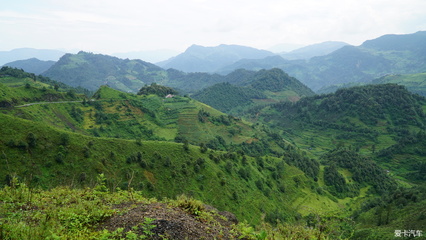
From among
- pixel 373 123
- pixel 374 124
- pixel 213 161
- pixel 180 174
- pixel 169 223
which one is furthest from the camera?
pixel 373 123

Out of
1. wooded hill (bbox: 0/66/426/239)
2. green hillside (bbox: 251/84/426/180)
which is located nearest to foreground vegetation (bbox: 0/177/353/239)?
wooded hill (bbox: 0/66/426/239)

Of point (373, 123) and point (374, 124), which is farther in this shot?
point (373, 123)

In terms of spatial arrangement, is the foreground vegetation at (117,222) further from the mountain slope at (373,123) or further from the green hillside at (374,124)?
the mountain slope at (373,123)

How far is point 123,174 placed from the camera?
1870 inches

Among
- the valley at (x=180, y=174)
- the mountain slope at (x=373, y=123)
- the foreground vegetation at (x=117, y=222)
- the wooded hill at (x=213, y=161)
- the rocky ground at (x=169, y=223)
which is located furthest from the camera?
the mountain slope at (x=373, y=123)

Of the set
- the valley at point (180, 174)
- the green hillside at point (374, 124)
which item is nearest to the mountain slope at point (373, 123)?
the green hillside at point (374, 124)

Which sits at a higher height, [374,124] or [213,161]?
[213,161]

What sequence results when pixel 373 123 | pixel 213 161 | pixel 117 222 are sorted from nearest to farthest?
pixel 117 222 → pixel 213 161 → pixel 373 123

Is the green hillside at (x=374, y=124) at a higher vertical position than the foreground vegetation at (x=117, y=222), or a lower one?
lower

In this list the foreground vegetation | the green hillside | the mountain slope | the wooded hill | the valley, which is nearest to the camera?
the foreground vegetation

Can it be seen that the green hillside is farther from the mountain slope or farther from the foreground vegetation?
the foreground vegetation

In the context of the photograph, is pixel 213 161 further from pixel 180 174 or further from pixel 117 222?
pixel 117 222

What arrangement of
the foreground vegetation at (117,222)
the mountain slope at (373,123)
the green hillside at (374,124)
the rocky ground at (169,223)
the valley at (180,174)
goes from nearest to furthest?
1. the foreground vegetation at (117,222)
2. the rocky ground at (169,223)
3. the valley at (180,174)
4. the green hillside at (374,124)
5. the mountain slope at (373,123)

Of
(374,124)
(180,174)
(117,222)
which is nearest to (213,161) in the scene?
(180,174)
